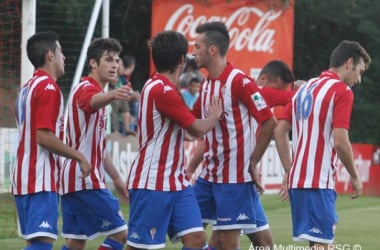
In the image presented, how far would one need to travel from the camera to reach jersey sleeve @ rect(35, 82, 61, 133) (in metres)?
9.74

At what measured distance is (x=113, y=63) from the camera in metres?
11.1

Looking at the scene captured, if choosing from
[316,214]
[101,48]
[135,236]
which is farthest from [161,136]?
[101,48]

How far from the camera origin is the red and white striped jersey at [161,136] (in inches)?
383

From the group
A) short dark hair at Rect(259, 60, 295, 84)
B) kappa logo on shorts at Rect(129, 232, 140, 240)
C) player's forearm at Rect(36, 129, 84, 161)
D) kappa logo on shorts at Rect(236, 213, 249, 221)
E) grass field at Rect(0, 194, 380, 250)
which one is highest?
short dark hair at Rect(259, 60, 295, 84)

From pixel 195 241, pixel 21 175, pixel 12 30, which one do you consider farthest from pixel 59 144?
pixel 12 30

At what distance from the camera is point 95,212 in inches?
422

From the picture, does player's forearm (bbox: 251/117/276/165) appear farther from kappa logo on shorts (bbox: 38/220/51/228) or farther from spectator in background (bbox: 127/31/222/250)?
kappa logo on shorts (bbox: 38/220/51/228)

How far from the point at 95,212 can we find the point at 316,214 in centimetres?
215

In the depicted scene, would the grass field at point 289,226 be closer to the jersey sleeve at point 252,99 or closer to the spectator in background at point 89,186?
the spectator in background at point 89,186

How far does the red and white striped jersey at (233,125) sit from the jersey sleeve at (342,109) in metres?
0.92

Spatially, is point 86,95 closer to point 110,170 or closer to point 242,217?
point 110,170

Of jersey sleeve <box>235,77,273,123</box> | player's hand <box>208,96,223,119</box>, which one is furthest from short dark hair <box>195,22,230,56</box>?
player's hand <box>208,96,223,119</box>

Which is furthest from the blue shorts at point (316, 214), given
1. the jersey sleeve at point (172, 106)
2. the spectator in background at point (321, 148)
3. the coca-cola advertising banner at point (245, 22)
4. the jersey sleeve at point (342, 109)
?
the coca-cola advertising banner at point (245, 22)

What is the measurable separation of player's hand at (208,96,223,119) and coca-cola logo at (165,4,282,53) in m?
13.7
